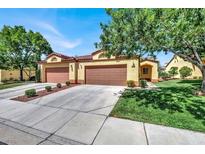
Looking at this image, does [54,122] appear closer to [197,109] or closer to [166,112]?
[166,112]

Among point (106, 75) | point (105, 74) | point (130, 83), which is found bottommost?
point (130, 83)

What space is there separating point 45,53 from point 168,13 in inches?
966

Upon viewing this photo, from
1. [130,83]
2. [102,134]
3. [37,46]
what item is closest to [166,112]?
[102,134]

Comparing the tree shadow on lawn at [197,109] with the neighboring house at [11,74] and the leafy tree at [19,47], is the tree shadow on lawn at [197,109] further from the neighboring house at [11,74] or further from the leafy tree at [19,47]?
the neighboring house at [11,74]

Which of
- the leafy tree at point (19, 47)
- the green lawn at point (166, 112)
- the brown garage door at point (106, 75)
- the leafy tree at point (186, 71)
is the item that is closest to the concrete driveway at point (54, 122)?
the green lawn at point (166, 112)

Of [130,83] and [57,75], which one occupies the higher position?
[57,75]

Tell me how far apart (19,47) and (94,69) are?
53.3 ft

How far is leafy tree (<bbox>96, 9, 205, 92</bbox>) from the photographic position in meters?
6.43

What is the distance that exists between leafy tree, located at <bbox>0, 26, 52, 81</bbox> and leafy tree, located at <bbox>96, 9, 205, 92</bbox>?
63.1 ft

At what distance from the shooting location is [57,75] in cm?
1850

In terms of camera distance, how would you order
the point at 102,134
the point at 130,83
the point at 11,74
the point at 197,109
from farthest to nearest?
1. the point at 11,74
2. the point at 130,83
3. the point at 197,109
4. the point at 102,134

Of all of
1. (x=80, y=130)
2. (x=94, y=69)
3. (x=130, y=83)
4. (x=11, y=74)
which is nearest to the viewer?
(x=80, y=130)
